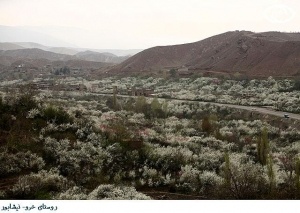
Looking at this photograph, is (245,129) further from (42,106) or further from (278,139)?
(42,106)

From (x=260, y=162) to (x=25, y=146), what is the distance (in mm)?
8392

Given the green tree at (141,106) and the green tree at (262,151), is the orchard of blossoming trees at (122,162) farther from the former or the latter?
the green tree at (141,106)

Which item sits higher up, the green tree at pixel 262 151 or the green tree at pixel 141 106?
the green tree at pixel 262 151

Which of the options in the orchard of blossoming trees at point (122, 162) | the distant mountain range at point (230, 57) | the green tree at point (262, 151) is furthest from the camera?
the distant mountain range at point (230, 57)

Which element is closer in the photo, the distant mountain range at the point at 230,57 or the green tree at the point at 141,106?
the green tree at the point at 141,106

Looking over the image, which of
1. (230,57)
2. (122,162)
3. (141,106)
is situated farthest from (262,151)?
(230,57)

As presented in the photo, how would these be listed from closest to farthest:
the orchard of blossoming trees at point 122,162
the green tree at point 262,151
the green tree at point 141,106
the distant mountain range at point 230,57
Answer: the orchard of blossoming trees at point 122,162 < the green tree at point 262,151 < the green tree at point 141,106 < the distant mountain range at point 230,57

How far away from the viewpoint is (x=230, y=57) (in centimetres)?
6962

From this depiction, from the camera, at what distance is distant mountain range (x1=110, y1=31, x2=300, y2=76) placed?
58.3 metres

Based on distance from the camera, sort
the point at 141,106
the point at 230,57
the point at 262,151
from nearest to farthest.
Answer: the point at 262,151, the point at 141,106, the point at 230,57

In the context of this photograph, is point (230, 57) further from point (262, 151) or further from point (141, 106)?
point (262, 151)

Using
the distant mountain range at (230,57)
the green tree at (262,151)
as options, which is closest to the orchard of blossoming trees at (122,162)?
the green tree at (262,151)

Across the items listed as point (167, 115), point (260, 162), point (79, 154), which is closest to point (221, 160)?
point (260, 162)

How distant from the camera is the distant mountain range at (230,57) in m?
58.3
